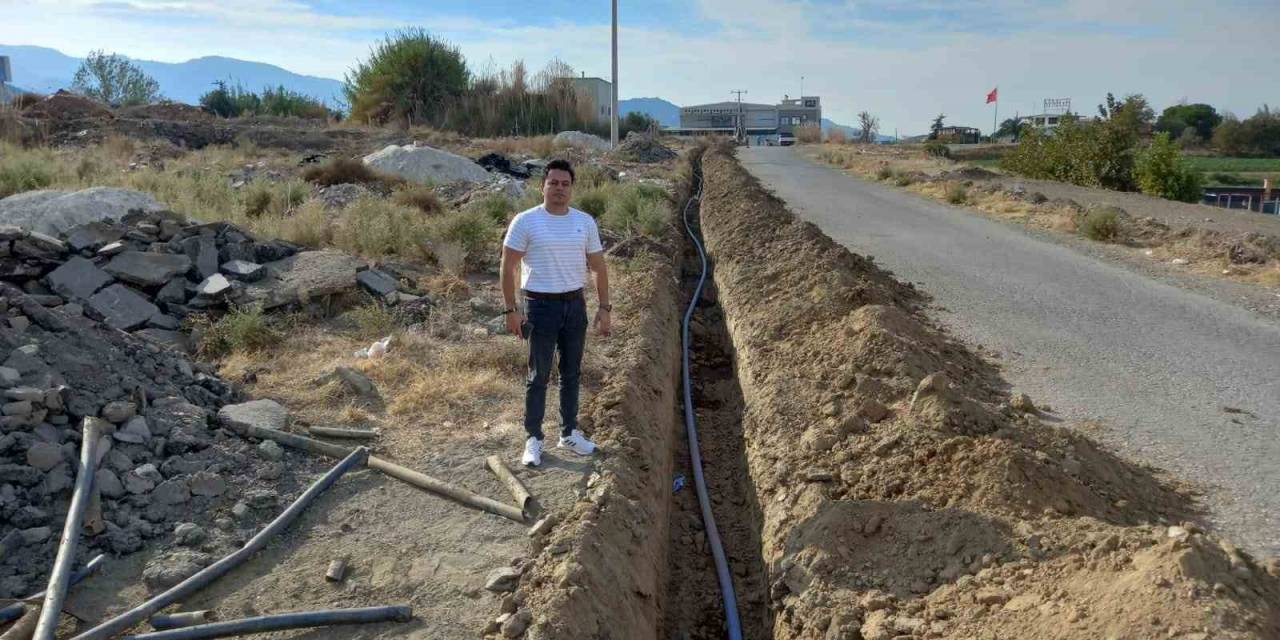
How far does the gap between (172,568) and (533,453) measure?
198cm

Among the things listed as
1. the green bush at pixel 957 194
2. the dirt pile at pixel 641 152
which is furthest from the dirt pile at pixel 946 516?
the dirt pile at pixel 641 152

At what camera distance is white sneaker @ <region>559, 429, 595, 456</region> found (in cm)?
541

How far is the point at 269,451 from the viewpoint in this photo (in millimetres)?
5199

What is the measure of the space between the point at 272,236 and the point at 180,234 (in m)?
1.42

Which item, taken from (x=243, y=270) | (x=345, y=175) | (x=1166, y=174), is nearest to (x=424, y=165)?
(x=345, y=175)

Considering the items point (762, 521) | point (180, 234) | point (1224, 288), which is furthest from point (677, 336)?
point (1224, 288)

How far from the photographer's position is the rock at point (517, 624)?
3.60m

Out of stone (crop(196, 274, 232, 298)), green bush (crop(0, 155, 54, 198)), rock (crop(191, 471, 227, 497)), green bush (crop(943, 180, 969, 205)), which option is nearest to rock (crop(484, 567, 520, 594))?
rock (crop(191, 471, 227, 497))

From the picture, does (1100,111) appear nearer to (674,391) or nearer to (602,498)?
(674,391)

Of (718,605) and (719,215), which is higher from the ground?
(719,215)

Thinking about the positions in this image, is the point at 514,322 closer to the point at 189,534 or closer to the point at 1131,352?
the point at 189,534

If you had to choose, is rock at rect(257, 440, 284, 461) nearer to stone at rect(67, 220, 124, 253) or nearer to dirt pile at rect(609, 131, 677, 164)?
stone at rect(67, 220, 124, 253)

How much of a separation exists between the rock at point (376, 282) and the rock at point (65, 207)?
10.4 feet

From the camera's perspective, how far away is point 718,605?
5023 millimetres
